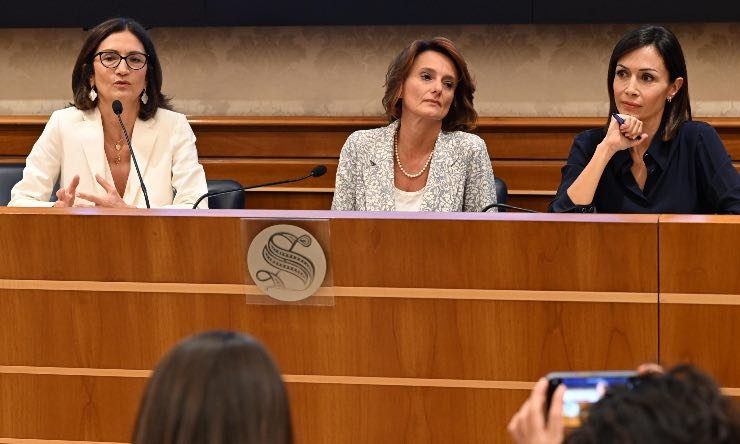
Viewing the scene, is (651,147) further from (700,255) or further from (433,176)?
(700,255)

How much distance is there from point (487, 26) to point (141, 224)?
234cm

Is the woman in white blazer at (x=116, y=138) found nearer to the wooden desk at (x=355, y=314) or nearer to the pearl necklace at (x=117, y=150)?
the pearl necklace at (x=117, y=150)

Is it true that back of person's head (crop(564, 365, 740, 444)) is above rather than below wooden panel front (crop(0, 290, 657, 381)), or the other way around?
above

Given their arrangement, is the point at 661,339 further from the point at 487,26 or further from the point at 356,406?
the point at 487,26

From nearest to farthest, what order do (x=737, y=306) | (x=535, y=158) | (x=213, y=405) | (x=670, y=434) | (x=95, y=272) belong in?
(x=670, y=434)
(x=213, y=405)
(x=737, y=306)
(x=95, y=272)
(x=535, y=158)

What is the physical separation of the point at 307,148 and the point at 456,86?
39.8 inches

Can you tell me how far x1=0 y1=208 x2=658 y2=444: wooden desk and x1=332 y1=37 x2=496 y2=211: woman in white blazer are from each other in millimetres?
1105

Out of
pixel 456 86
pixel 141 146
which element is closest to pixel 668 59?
pixel 456 86

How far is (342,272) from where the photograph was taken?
8.17 feet

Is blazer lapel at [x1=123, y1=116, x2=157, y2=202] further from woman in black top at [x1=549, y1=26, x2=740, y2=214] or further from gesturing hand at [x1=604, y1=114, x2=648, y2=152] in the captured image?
gesturing hand at [x1=604, y1=114, x2=648, y2=152]

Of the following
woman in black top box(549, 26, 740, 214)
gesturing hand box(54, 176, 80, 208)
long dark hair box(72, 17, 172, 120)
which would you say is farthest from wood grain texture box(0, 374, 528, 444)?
long dark hair box(72, 17, 172, 120)

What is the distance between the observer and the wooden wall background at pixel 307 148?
175 inches

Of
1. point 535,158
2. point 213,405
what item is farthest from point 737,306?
point 535,158

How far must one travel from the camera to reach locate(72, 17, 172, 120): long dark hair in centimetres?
368
